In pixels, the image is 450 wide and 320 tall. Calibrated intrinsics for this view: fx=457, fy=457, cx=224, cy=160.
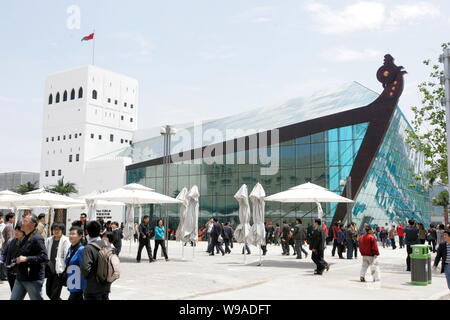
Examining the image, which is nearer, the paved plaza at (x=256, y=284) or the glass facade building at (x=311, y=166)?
the paved plaza at (x=256, y=284)

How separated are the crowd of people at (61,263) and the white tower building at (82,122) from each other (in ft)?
179

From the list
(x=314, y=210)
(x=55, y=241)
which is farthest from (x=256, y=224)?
(x=314, y=210)

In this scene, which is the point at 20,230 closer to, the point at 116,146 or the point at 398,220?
the point at 398,220

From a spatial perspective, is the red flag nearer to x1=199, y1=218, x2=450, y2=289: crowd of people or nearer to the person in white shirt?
x1=199, y1=218, x2=450, y2=289: crowd of people

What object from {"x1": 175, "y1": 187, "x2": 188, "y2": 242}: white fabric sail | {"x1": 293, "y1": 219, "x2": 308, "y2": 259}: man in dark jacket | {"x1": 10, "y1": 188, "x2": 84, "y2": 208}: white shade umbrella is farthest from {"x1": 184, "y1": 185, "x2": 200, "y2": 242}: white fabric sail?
{"x1": 10, "y1": 188, "x2": 84, "y2": 208}: white shade umbrella

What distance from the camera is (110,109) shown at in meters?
69.4

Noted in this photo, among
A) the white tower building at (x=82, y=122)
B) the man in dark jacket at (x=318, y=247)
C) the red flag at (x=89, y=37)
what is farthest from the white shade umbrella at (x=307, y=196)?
the red flag at (x=89, y=37)

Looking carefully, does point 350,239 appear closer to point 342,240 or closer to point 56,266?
point 342,240

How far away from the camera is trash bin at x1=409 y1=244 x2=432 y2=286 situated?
39.2 feet

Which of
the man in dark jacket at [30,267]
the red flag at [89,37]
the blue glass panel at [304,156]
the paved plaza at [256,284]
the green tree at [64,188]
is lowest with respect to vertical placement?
the paved plaza at [256,284]

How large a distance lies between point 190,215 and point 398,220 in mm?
26123

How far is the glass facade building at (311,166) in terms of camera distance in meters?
34.8

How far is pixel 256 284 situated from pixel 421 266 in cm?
442

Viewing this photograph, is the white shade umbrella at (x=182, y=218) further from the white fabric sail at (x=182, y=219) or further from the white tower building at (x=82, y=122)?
the white tower building at (x=82, y=122)
